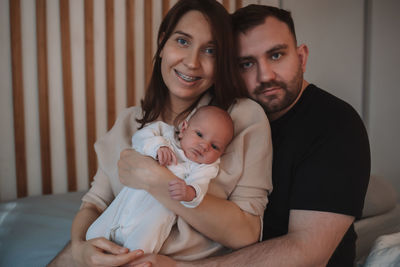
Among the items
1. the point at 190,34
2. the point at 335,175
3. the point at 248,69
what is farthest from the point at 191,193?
the point at 248,69

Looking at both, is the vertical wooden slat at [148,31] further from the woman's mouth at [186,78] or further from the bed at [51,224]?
the woman's mouth at [186,78]

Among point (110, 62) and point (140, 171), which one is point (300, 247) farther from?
point (110, 62)

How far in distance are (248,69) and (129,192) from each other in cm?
73

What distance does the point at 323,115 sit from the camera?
1.25 meters

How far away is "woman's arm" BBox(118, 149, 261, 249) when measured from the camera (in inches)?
39.9

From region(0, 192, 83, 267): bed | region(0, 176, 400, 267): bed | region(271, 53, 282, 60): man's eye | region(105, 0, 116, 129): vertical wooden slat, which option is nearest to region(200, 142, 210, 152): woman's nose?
region(271, 53, 282, 60): man's eye

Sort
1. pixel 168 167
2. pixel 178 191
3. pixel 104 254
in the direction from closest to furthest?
pixel 178 191 → pixel 104 254 → pixel 168 167

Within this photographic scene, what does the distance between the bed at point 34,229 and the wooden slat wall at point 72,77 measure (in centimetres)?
46

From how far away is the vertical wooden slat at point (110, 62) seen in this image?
2.51 meters

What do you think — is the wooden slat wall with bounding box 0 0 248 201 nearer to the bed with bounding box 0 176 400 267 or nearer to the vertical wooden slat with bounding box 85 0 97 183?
the vertical wooden slat with bounding box 85 0 97 183

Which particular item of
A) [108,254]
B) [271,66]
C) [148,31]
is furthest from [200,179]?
[148,31]

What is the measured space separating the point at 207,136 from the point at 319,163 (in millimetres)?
399

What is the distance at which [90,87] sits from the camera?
2.54 metres

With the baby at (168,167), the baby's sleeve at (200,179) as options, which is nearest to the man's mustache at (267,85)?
the baby at (168,167)
